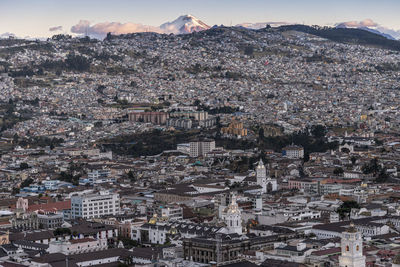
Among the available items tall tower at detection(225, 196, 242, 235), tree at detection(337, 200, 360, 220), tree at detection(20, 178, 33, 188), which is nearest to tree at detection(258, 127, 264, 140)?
tree at detection(20, 178, 33, 188)

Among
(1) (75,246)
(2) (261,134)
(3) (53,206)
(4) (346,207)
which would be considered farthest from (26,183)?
(2) (261,134)

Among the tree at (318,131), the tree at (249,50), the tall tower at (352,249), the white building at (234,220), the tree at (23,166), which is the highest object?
the tree at (249,50)

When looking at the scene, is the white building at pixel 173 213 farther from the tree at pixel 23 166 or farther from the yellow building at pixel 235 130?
the yellow building at pixel 235 130

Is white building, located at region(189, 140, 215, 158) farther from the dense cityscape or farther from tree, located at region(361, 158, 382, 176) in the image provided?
tree, located at region(361, 158, 382, 176)

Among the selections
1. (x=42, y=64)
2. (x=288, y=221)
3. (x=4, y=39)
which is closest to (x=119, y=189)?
(x=288, y=221)

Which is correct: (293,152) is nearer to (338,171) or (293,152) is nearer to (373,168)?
(338,171)

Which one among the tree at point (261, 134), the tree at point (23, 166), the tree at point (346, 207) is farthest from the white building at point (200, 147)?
the tree at point (346, 207)
